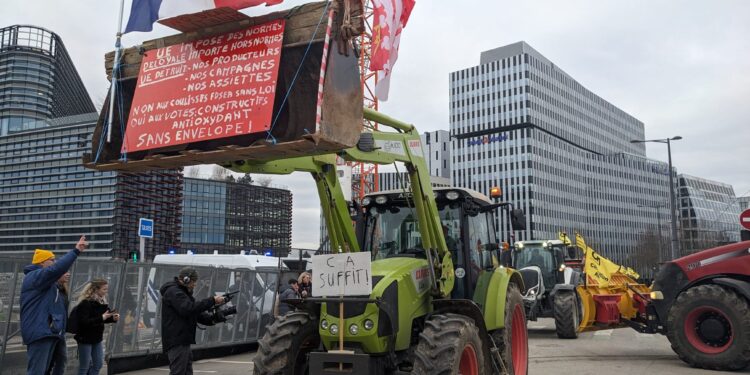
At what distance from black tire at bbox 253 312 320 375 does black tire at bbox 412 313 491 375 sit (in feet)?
4.05

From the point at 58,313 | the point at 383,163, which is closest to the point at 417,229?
the point at 383,163

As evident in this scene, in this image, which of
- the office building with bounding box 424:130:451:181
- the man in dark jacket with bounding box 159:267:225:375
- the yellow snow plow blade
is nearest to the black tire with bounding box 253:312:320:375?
the man in dark jacket with bounding box 159:267:225:375

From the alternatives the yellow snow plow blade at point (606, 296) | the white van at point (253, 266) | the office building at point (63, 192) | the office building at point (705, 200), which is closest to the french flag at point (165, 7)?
the white van at point (253, 266)

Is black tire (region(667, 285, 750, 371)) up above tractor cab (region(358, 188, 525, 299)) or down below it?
below

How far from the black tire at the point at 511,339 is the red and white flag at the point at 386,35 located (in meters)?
3.17

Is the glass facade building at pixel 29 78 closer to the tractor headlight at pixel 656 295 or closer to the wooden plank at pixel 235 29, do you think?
the wooden plank at pixel 235 29

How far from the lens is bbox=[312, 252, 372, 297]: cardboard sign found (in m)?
5.60

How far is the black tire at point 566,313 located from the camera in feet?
47.1

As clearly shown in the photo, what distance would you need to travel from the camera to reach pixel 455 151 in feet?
429

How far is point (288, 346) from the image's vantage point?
19.4ft

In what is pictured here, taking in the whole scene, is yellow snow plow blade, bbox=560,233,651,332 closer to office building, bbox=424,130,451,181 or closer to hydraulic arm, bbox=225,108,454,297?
hydraulic arm, bbox=225,108,454,297

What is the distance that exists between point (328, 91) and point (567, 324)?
11644 mm

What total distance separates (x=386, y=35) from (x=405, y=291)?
325 centimetres

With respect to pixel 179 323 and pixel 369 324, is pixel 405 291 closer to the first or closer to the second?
pixel 369 324
